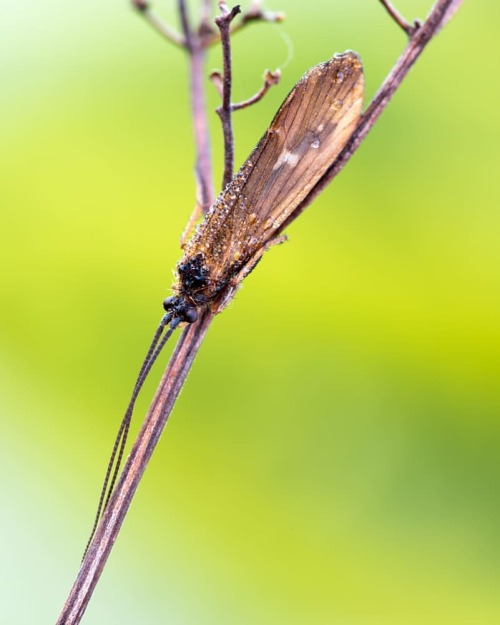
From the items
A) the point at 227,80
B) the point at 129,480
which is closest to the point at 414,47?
the point at 227,80

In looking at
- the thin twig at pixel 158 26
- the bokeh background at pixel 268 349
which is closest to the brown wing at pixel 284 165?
the thin twig at pixel 158 26

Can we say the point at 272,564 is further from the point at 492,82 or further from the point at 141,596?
the point at 492,82

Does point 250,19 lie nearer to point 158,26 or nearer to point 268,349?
point 158,26

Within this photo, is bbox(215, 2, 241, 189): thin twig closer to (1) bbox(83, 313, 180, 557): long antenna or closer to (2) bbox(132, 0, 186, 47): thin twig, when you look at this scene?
(1) bbox(83, 313, 180, 557): long antenna

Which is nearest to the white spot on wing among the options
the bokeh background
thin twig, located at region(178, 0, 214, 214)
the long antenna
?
thin twig, located at region(178, 0, 214, 214)

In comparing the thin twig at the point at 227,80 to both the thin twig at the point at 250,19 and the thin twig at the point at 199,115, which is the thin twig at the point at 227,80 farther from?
the thin twig at the point at 250,19

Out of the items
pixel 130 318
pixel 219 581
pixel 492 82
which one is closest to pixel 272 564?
pixel 219 581
